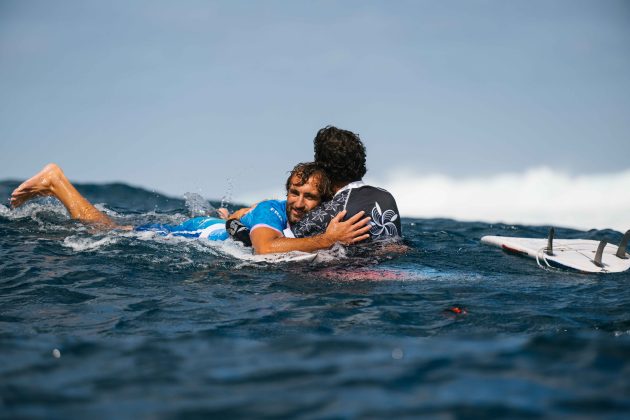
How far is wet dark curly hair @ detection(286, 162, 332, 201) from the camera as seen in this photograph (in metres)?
8.18

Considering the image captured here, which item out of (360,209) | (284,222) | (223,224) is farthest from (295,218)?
(223,224)

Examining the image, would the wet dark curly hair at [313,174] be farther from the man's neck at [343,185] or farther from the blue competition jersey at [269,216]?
the blue competition jersey at [269,216]

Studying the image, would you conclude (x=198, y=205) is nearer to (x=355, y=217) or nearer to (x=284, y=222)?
(x=284, y=222)

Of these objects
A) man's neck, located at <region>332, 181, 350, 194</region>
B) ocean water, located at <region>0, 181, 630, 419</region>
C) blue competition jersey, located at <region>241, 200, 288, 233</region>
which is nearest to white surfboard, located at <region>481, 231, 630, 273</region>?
ocean water, located at <region>0, 181, 630, 419</region>

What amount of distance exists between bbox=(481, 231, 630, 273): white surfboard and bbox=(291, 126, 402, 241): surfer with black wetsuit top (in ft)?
5.54

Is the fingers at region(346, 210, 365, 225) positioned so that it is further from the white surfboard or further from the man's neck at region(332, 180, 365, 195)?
the white surfboard

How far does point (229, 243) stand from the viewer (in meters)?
8.74

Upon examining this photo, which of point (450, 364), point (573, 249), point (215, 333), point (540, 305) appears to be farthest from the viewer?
point (573, 249)

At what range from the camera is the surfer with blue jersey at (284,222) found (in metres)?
7.71

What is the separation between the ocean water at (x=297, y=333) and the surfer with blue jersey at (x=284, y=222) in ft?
0.73

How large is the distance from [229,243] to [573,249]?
4.34m

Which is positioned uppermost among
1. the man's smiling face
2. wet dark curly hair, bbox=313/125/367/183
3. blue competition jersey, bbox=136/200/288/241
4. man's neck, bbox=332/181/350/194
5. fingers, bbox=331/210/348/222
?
wet dark curly hair, bbox=313/125/367/183

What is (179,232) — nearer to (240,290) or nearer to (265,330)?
(240,290)

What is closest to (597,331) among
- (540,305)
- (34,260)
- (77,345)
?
(540,305)
